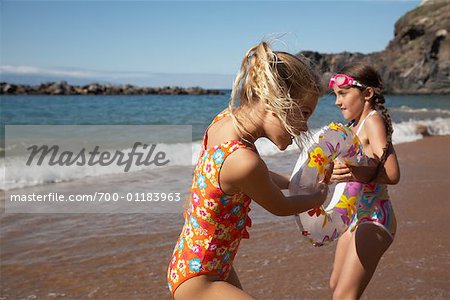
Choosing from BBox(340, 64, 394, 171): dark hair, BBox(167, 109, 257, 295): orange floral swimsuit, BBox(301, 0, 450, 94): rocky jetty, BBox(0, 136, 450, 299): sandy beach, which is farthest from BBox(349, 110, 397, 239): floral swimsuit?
BBox(301, 0, 450, 94): rocky jetty

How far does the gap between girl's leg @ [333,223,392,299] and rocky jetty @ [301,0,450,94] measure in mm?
67896

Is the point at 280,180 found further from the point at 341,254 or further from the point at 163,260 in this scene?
the point at 163,260

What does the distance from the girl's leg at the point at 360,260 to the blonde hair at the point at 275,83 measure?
1102 millimetres

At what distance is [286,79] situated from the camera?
1.85 meters

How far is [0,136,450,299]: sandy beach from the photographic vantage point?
4098mm

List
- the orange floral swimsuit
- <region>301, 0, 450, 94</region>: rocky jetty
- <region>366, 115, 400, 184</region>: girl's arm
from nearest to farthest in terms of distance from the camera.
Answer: the orange floral swimsuit → <region>366, 115, 400, 184</region>: girl's arm → <region>301, 0, 450, 94</region>: rocky jetty

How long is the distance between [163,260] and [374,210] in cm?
249

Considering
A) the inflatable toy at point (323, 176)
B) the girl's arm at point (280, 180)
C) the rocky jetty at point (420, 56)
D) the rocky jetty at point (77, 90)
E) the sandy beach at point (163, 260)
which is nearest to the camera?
the inflatable toy at point (323, 176)

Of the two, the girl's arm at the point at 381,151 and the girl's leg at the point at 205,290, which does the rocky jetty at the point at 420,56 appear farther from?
the girl's leg at the point at 205,290

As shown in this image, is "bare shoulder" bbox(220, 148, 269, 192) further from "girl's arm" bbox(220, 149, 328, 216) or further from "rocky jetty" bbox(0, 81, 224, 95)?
"rocky jetty" bbox(0, 81, 224, 95)

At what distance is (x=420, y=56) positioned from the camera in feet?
248

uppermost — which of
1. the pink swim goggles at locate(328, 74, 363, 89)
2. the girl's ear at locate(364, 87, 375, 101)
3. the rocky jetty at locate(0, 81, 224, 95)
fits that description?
the pink swim goggles at locate(328, 74, 363, 89)

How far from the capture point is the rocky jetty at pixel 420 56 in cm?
7281

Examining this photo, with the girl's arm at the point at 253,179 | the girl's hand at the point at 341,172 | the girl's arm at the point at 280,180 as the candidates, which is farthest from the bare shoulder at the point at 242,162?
the girl's hand at the point at 341,172
